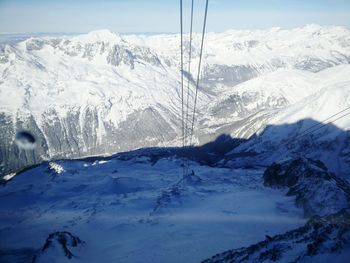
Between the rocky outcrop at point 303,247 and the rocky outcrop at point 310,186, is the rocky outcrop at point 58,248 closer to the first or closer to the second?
the rocky outcrop at point 303,247

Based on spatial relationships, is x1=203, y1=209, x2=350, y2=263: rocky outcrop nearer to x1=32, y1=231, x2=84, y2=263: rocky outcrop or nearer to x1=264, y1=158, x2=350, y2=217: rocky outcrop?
x1=264, y1=158, x2=350, y2=217: rocky outcrop

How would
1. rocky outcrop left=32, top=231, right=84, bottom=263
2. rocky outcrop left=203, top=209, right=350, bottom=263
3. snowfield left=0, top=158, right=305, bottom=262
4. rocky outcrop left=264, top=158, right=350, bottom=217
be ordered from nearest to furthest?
1. rocky outcrop left=203, top=209, right=350, bottom=263
2. rocky outcrop left=32, top=231, right=84, bottom=263
3. snowfield left=0, top=158, right=305, bottom=262
4. rocky outcrop left=264, top=158, right=350, bottom=217

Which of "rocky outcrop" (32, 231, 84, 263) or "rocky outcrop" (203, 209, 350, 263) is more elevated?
"rocky outcrop" (203, 209, 350, 263)

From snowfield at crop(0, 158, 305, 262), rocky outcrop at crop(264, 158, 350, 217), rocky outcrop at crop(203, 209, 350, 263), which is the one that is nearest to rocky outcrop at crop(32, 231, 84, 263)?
Result: snowfield at crop(0, 158, 305, 262)

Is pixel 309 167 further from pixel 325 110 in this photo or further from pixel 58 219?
pixel 325 110

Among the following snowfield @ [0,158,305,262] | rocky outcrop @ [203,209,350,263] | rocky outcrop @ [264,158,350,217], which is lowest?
snowfield @ [0,158,305,262]

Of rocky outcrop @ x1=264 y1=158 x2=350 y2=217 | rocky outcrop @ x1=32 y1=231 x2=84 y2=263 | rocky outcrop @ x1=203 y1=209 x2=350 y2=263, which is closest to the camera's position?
rocky outcrop @ x1=203 y1=209 x2=350 y2=263
